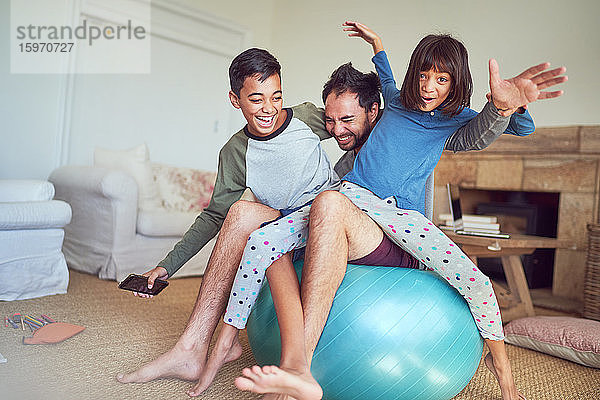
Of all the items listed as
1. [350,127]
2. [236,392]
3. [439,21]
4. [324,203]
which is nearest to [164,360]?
[236,392]

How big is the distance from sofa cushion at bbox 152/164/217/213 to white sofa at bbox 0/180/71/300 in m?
1.14

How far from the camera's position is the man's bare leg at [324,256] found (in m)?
1.42

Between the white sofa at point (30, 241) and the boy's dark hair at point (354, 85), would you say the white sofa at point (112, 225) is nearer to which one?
the white sofa at point (30, 241)

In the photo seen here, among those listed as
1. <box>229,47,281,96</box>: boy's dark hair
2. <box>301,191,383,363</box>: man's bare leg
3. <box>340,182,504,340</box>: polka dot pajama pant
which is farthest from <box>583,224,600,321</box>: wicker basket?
<box>229,47,281,96</box>: boy's dark hair

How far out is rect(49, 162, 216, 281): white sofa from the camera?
328 cm

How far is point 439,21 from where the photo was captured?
4254 millimetres

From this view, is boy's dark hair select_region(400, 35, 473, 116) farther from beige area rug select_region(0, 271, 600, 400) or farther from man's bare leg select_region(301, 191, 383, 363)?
beige area rug select_region(0, 271, 600, 400)

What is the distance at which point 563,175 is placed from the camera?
3.70 m

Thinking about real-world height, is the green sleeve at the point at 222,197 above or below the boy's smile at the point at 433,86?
below

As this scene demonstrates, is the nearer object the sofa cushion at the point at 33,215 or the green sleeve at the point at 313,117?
the green sleeve at the point at 313,117

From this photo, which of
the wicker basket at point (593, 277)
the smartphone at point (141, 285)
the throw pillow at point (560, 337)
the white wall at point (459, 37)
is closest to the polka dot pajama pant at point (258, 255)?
the smartphone at point (141, 285)

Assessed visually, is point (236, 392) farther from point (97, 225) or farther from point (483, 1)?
point (483, 1)

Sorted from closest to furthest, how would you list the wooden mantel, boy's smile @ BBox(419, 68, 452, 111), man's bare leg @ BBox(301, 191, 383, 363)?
man's bare leg @ BBox(301, 191, 383, 363) < boy's smile @ BBox(419, 68, 452, 111) < the wooden mantel

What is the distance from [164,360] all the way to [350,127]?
975mm
